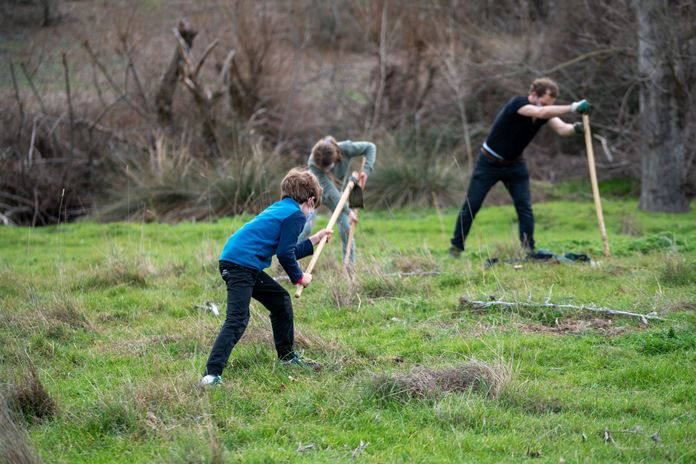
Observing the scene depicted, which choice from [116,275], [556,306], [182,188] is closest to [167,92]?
[182,188]

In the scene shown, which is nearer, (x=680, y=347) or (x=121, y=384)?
(x=121, y=384)

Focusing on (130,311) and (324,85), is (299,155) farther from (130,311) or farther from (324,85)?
(130,311)

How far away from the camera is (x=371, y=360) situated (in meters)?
5.82

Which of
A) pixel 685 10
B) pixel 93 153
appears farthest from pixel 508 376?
pixel 93 153

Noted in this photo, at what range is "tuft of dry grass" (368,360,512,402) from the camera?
16.5 feet

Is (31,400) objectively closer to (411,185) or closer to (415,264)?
(415,264)

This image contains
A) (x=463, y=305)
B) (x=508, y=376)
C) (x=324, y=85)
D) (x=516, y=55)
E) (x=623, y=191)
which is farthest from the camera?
(x=324, y=85)

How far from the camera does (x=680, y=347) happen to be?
5801 millimetres

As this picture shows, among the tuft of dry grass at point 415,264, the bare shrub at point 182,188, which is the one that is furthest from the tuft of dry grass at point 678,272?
the bare shrub at point 182,188

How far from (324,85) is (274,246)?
14.8 metres

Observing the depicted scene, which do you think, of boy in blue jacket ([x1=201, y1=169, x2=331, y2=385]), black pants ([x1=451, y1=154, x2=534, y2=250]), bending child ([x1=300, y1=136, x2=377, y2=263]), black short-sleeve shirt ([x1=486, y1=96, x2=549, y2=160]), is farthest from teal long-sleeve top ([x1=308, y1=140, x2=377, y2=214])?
boy in blue jacket ([x1=201, y1=169, x2=331, y2=385])

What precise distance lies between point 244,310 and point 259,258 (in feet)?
1.20

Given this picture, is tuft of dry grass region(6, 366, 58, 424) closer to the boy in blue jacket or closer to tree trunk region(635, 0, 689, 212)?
the boy in blue jacket

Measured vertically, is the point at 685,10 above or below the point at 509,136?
above
